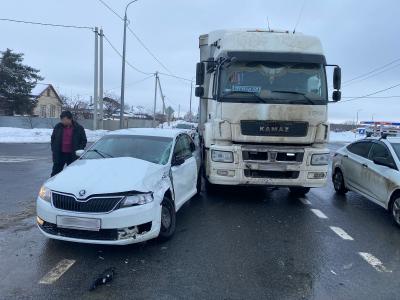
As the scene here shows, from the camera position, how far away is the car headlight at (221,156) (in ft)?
26.8

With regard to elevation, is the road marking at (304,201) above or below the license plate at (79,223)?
below

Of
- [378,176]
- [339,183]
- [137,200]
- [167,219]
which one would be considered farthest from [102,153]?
[339,183]

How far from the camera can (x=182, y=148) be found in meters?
7.61

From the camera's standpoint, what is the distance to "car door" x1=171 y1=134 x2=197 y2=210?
6.54 m

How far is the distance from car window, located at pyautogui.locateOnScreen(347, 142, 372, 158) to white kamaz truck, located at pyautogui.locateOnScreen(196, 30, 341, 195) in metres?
1.22

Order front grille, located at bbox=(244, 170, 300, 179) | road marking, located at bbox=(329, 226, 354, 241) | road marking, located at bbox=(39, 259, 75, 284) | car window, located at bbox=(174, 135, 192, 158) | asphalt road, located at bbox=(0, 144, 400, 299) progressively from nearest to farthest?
asphalt road, located at bbox=(0, 144, 400, 299) < road marking, located at bbox=(39, 259, 75, 284) < road marking, located at bbox=(329, 226, 354, 241) < car window, located at bbox=(174, 135, 192, 158) < front grille, located at bbox=(244, 170, 300, 179)

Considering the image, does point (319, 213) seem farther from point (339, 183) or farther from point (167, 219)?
point (167, 219)

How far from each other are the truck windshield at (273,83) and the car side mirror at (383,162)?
1.49m

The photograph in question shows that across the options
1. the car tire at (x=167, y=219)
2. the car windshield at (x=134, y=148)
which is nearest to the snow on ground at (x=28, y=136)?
the car windshield at (x=134, y=148)

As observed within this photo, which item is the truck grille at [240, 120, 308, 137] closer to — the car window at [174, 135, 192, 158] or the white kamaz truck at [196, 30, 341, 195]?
the white kamaz truck at [196, 30, 341, 195]

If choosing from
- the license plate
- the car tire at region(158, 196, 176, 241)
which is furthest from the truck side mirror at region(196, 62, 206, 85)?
the license plate

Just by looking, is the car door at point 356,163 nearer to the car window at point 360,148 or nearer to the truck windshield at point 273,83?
the car window at point 360,148

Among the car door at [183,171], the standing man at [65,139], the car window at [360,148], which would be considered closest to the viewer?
the car door at [183,171]

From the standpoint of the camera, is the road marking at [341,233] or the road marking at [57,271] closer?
the road marking at [57,271]
